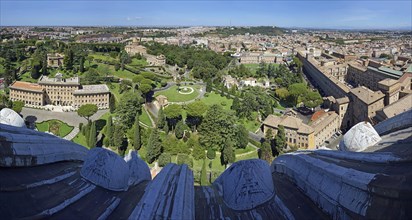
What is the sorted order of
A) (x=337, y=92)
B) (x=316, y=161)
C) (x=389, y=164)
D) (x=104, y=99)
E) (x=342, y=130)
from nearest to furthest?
(x=389, y=164) → (x=316, y=161) → (x=342, y=130) → (x=104, y=99) → (x=337, y=92)

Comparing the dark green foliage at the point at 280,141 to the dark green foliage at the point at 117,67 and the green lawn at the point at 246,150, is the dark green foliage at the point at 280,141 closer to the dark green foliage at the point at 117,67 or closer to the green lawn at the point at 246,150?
the green lawn at the point at 246,150

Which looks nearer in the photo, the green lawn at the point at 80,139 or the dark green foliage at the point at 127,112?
the green lawn at the point at 80,139

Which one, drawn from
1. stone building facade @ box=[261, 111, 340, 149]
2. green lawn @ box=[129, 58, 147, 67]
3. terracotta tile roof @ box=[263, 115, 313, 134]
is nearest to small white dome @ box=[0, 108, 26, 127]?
stone building facade @ box=[261, 111, 340, 149]

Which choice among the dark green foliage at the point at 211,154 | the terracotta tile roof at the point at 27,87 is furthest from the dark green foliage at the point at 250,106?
the terracotta tile roof at the point at 27,87

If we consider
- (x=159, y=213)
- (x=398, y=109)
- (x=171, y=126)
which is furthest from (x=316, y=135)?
(x=159, y=213)

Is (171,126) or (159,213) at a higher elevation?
(159,213)

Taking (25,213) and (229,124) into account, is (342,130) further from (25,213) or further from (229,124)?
(25,213)

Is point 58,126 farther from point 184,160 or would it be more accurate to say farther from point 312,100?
point 312,100

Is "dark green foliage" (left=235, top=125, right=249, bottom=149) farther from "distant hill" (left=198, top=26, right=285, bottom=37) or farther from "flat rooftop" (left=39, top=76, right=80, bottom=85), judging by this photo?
"distant hill" (left=198, top=26, right=285, bottom=37)
